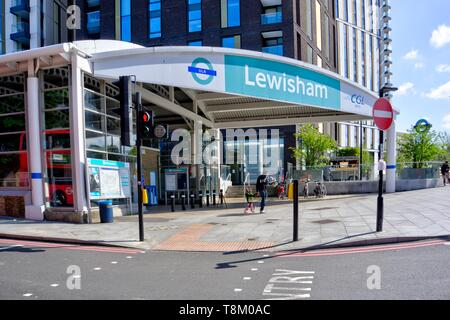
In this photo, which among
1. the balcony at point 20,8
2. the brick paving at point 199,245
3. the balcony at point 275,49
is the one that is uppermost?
the balcony at point 20,8

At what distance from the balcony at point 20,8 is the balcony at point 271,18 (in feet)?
83.9

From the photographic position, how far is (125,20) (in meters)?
44.6

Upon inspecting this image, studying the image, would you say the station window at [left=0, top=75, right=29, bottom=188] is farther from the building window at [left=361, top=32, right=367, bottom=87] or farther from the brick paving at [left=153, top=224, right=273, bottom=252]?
the building window at [left=361, top=32, right=367, bottom=87]

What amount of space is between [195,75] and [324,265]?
33.6ft

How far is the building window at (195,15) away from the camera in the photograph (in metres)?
42.0

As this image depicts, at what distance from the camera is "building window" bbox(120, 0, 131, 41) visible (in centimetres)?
4436

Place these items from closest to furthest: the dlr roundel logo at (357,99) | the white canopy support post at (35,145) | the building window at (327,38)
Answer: the white canopy support post at (35,145) < the dlr roundel logo at (357,99) < the building window at (327,38)

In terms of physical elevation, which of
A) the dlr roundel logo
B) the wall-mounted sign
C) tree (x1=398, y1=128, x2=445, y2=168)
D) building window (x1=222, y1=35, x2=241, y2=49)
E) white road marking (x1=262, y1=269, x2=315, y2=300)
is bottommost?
white road marking (x1=262, y1=269, x2=315, y2=300)

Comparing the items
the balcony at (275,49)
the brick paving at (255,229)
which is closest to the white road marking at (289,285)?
the brick paving at (255,229)

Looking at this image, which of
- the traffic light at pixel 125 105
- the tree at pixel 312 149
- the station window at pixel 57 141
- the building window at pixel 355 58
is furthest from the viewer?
the building window at pixel 355 58

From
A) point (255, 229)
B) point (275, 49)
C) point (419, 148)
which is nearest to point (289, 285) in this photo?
point (255, 229)

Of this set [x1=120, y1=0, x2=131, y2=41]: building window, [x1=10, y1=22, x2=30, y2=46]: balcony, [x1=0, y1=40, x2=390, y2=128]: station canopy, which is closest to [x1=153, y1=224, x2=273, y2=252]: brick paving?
[x1=0, y1=40, x2=390, y2=128]: station canopy

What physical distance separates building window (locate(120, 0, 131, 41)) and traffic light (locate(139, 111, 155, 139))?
119 feet

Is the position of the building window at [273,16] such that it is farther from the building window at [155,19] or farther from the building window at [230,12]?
the building window at [155,19]
